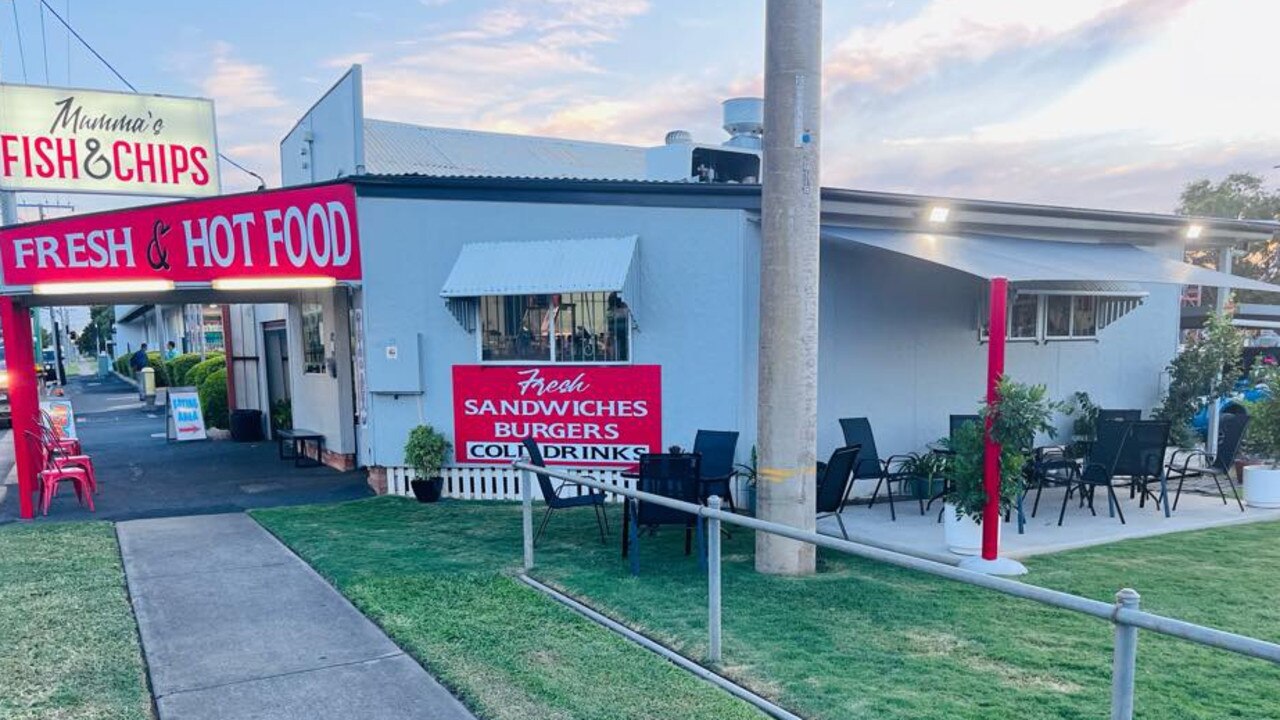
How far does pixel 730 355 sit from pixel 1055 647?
442 cm

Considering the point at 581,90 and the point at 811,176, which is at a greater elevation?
the point at 581,90

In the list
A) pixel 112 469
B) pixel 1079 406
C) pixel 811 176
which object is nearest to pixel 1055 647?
pixel 811 176

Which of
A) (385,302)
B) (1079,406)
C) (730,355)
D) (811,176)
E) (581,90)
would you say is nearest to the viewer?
(811,176)

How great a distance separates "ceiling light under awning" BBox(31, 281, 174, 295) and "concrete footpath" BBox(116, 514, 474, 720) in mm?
3020

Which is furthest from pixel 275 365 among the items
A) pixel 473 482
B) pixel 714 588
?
pixel 714 588

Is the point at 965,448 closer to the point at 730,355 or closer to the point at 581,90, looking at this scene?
the point at 730,355

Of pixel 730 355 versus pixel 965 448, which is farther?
pixel 730 355

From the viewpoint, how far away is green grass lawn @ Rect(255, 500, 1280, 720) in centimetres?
365

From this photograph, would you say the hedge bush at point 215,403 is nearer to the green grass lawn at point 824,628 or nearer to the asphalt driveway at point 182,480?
the asphalt driveway at point 182,480

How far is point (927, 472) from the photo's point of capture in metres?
7.87

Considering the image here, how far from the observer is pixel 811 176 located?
5449mm

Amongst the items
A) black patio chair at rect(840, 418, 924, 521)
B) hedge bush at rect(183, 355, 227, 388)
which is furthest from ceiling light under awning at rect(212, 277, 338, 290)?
hedge bush at rect(183, 355, 227, 388)

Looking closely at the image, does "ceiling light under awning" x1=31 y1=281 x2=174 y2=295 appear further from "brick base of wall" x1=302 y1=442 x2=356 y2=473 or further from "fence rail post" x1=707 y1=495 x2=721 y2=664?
"fence rail post" x1=707 y1=495 x2=721 y2=664

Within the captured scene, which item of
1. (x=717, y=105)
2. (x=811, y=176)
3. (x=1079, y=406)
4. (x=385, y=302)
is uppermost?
(x=717, y=105)
